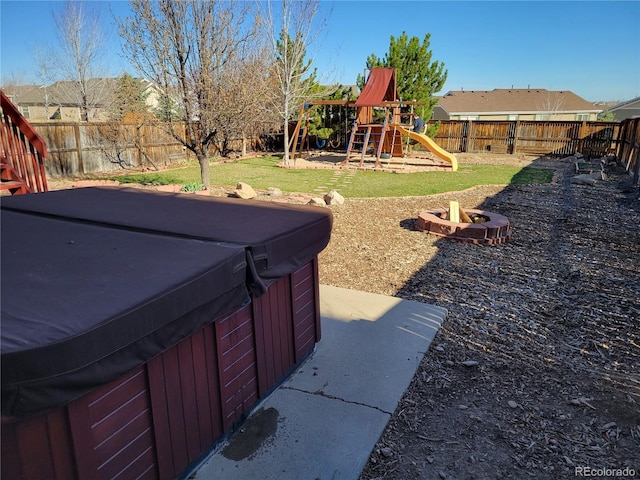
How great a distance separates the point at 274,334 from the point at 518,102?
146 ft

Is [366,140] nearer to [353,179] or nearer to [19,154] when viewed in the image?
[353,179]

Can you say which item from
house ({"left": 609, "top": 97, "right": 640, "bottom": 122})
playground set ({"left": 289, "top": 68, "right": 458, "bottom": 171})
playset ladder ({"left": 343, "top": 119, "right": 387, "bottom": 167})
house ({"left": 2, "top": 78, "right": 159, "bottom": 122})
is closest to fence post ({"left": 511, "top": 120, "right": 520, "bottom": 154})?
playground set ({"left": 289, "top": 68, "right": 458, "bottom": 171})

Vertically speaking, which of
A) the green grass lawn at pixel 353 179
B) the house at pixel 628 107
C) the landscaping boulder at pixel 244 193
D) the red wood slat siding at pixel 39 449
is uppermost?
the house at pixel 628 107

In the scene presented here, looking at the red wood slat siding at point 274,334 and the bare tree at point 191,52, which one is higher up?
the bare tree at point 191,52

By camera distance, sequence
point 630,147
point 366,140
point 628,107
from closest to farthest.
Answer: point 630,147 < point 366,140 < point 628,107

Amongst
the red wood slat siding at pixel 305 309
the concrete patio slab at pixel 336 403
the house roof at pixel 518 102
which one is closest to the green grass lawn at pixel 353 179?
the concrete patio slab at pixel 336 403

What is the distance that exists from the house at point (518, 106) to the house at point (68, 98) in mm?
28390

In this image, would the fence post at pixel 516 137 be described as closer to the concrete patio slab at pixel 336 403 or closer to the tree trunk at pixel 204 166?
the tree trunk at pixel 204 166

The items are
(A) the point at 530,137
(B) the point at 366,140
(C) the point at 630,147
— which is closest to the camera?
(C) the point at 630,147

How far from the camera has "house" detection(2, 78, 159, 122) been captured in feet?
69.2

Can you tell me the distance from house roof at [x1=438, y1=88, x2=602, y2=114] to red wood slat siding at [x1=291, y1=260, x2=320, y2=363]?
1615 inches

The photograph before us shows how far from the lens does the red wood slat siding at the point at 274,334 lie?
2779mm

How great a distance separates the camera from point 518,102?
40.7m

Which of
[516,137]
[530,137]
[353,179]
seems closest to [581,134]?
[530,137]
